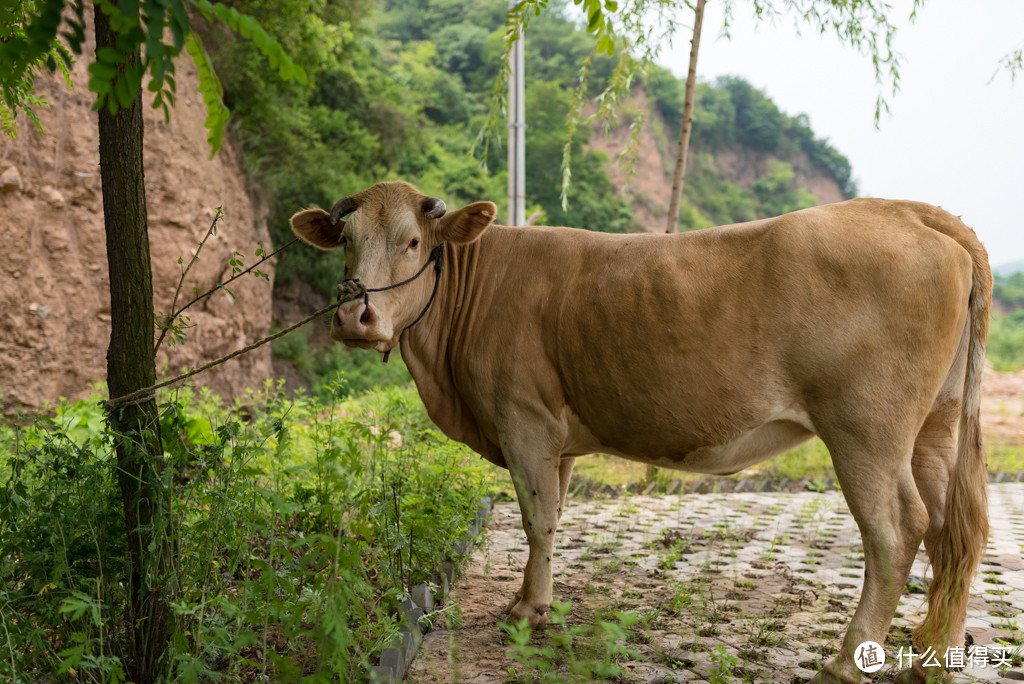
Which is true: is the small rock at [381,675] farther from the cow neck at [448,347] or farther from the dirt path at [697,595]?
the cow neck at [448,347]

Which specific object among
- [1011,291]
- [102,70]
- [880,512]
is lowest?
[1011,291]

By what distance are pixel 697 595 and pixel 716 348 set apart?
1621mm

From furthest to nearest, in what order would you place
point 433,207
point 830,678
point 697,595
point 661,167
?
point 661,167 → point 697,595 → point 433,207 → point 830,678

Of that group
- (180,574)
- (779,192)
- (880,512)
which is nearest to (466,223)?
(180,574)

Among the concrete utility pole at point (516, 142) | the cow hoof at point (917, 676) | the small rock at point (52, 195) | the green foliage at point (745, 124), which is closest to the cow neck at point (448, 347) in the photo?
the cow hoof at point (917, 676)

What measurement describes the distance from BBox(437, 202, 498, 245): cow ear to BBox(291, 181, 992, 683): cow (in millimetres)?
10

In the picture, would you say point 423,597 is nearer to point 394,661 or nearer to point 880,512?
point 394,661

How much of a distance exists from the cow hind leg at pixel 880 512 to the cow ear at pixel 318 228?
264 centimetres

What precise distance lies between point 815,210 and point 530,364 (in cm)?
146

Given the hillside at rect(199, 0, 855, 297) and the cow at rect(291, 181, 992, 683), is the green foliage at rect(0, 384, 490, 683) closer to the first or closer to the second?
the cow at rect(291, 181, 992, 683)

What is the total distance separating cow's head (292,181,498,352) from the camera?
3482 millimetres

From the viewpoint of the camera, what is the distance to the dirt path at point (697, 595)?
10.1 feet

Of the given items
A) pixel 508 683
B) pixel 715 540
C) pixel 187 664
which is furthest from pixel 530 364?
pixel 715 540

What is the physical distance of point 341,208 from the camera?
3.76m
